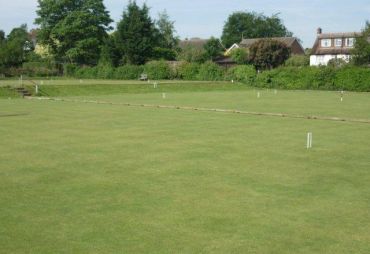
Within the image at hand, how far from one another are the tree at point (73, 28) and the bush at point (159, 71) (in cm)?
2093

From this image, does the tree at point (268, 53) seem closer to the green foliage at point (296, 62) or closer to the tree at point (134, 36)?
the green foliage at point (296, 62)

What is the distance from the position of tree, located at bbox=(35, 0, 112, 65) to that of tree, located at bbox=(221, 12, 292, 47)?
54328mm

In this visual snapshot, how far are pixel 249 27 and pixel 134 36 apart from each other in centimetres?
6621

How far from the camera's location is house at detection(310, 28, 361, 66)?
9019cm

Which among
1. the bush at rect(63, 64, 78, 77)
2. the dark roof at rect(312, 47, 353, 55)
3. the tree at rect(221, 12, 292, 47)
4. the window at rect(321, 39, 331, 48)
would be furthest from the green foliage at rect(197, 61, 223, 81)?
the tree at rect(221, 12, 292, 47)

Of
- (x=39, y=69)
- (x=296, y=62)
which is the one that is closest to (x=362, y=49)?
(x=296, y=62)

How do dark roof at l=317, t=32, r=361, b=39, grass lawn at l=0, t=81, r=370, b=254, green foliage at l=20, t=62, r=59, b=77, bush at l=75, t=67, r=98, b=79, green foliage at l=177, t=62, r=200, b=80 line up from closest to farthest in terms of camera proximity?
grass lawn at l=0, t=81, r=370, b=254 < green foliage at l=177, t=62, r=200, b=80 < green foliage at l=20, t=62, r=59, b=77 < bush at l=75, t=67, r=98, b=79 < dark roof at l=317, t=32, r=361, b=39

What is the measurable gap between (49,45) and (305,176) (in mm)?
84116

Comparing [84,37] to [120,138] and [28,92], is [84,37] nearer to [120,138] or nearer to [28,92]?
[28,92]

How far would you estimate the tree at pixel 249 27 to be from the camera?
13675cm

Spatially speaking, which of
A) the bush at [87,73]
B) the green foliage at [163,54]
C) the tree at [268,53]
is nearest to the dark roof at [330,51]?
the tree at [268,53]

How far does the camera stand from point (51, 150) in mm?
14164

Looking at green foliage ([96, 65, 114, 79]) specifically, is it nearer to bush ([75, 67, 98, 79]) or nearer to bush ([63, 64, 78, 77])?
bush ([75, 67, 98, 79])

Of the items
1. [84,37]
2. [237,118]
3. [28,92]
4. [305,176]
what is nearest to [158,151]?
[305,176]
